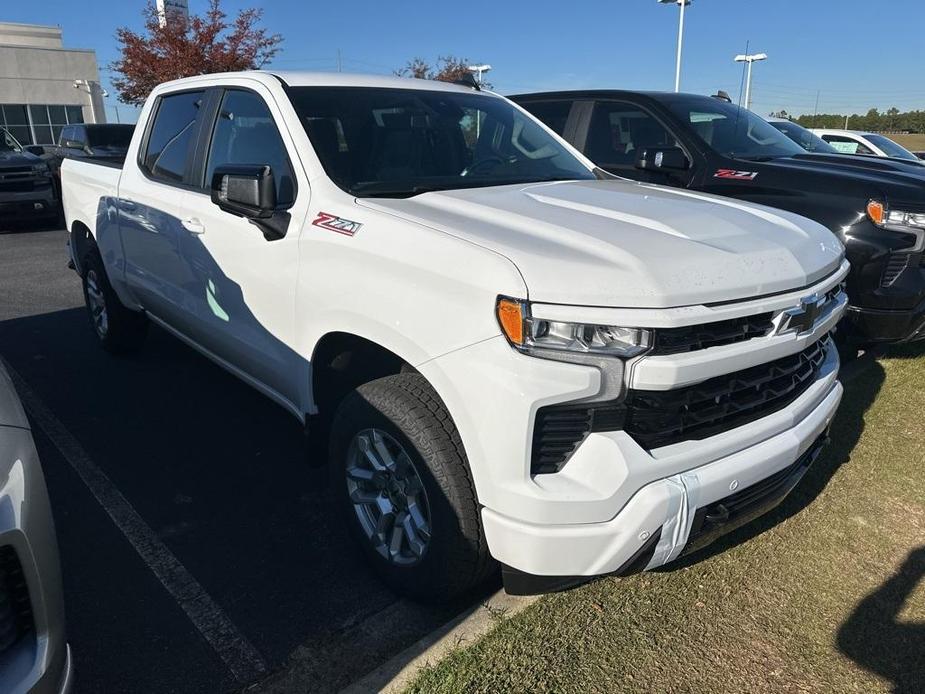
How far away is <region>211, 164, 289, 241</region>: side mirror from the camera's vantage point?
110 inches

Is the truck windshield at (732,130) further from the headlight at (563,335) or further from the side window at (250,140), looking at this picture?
the headlight at (563,335)

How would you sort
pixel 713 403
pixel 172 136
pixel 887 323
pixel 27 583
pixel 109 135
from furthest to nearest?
pixel 109 135 → pixel 887 323 → pixel 172 136 → pixel 713 403 → pixel 27 583

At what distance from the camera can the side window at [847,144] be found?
40.3 feet

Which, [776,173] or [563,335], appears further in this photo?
[776,173]

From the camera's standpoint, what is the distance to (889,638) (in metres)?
2.46

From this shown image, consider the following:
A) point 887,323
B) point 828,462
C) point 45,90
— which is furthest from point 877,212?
point 45,90

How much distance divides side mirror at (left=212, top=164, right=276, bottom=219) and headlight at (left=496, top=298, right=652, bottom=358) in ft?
4.13

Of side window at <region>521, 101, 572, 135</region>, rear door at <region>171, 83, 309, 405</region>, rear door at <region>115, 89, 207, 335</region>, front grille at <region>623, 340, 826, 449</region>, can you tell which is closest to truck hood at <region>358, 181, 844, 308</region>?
front grille at <region>623, 340, 826, 449</region>

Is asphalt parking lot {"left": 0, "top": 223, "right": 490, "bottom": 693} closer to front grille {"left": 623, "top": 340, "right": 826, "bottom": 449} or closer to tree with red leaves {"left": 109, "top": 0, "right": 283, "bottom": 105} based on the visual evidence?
front grille {"left": 623, "top": 340, "right": 826, "bottom": 449}

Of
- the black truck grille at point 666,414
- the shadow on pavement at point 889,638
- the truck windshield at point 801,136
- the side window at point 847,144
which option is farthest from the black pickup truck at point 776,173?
the side window at point 847,144

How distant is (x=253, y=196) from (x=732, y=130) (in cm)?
416

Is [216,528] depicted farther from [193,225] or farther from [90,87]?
[90,87]

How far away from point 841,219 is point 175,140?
4070mm

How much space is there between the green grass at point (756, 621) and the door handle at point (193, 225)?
2327 mm
